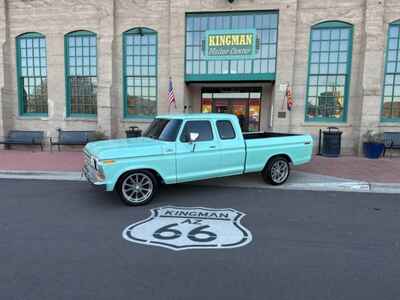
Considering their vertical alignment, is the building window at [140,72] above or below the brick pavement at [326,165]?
above

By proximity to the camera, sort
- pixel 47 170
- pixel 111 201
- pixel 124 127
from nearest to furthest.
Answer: pixel 111 201 < pixel 47 170 < pixel 124 127

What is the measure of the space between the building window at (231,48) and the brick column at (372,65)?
11.8ft

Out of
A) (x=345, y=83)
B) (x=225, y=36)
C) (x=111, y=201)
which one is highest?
(x=225, y=36)

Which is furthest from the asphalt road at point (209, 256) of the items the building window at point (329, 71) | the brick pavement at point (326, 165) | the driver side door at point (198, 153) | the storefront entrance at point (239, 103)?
the storefront entrance at point (239, 103)

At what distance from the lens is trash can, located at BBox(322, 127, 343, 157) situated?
37.2 ft

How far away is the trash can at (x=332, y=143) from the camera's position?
11344mm

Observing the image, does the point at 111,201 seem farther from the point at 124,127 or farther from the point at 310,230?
the point at 124,127

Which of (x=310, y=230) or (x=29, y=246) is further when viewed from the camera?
(x=310, y=230)

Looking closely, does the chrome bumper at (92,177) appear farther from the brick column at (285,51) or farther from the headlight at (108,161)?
the brick column at (285,51)

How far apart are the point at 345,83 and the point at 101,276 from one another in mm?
12267

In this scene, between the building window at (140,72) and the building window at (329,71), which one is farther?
the building window at (140,72)

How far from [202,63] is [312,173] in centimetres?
700

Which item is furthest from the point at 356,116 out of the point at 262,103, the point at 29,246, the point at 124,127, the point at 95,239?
the point at 29,246

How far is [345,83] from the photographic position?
39.2 ft
